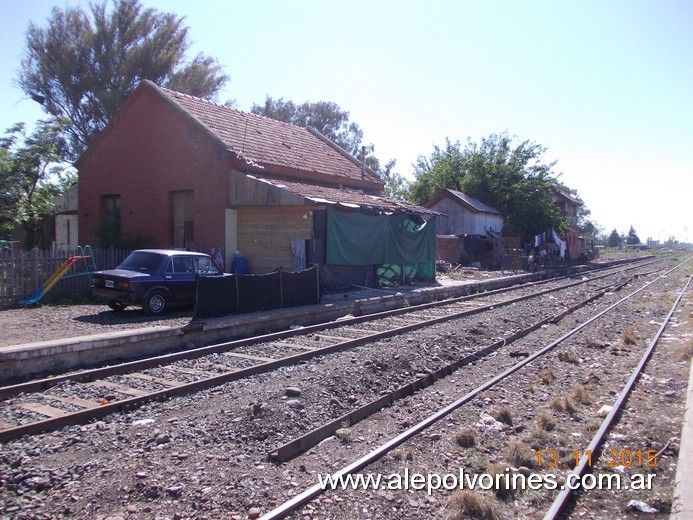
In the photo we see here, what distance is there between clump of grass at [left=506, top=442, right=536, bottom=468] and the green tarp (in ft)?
43.5

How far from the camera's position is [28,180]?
2472 cm

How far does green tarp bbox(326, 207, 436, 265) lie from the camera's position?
18891 mm

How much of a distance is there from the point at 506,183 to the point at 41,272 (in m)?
33.8

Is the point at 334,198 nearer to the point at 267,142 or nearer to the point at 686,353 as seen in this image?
the point at 267,142

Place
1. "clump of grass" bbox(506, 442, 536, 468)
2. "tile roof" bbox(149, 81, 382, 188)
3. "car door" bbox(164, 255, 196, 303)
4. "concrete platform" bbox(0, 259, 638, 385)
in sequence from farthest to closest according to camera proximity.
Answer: "tile roof" bbox(149, 81, 382, 188)
"car door" bbox(164, 255, 196, 303)
"concrete platform" bbox(0, 259, 638, 385)
"clump of grass" bbox(506, 442, 536, 468)

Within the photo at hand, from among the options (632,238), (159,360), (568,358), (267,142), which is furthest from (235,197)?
(632,238)

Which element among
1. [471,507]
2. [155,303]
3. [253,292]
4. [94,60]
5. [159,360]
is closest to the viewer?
[471,507]

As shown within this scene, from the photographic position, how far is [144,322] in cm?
→ 1277

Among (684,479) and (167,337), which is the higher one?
(167,337)

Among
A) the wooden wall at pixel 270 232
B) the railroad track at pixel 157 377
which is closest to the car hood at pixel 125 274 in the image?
the railroad track at pixel 157 377

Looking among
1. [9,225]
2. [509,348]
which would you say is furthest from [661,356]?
[9,225]

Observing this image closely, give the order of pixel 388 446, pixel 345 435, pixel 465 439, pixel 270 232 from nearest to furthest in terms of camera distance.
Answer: pixel 388 446
pixel 465 439
pixel 345 435
pixel 270 232

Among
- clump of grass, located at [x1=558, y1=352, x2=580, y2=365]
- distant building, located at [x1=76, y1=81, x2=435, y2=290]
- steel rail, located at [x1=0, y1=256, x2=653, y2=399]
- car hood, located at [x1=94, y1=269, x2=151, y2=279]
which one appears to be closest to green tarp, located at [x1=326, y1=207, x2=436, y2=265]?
distant building, located at [x1=76, y1=81, x2=435, y2=290]

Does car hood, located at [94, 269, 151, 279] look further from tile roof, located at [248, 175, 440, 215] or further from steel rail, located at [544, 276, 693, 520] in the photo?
steel rail, located at [544, 276, 693, 520]
